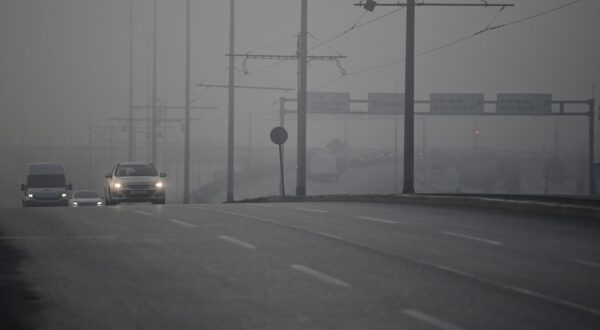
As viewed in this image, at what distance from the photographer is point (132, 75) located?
3499 inches

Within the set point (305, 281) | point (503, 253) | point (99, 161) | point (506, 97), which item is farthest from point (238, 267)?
point (99, 161)

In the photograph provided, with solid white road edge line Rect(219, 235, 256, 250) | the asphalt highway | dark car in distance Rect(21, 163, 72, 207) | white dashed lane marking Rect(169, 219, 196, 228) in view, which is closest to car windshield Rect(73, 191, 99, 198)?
dark car in distance Rect(21, 163, 72, 207)

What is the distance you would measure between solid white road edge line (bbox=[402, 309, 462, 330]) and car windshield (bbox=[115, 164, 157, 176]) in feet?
89.1

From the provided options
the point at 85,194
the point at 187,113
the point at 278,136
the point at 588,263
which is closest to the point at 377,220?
the point at 588,263

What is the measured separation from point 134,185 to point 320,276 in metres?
24.0

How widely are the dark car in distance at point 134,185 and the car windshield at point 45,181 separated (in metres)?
16.4

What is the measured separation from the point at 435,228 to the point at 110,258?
21.5 feet

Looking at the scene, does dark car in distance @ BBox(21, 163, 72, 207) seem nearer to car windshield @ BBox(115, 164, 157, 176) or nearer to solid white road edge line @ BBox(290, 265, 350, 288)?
car windshield @ BBox(115, 164, 157, 176)

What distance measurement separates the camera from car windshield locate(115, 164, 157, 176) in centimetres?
3459

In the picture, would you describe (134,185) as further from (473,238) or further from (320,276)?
(320,276)

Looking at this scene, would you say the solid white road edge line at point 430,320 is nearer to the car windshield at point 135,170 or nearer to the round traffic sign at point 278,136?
the car windshield at point 135,170

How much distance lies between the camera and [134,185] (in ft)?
111

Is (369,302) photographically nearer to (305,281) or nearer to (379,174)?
(305,281)

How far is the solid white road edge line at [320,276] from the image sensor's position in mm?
9953
